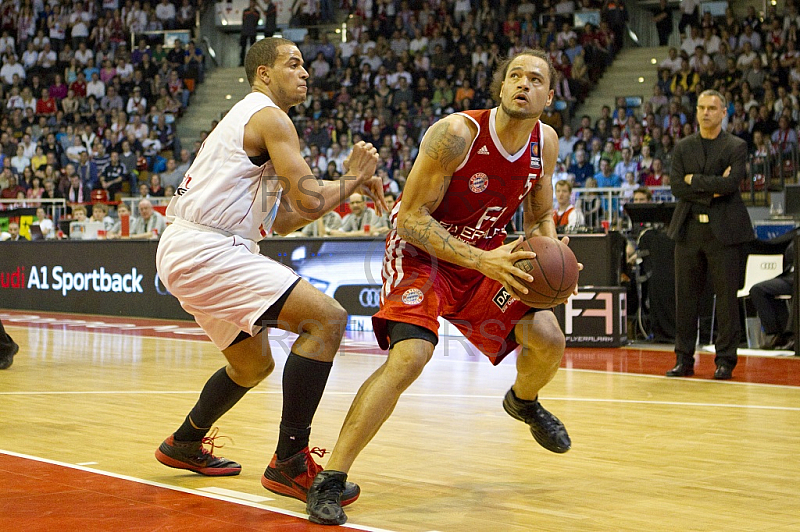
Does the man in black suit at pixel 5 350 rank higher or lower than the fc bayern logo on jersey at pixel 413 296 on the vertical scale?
lower

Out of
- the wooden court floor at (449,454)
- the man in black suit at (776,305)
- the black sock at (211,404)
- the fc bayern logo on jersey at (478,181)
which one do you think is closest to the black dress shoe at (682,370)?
the wooden court floor at (449,454)

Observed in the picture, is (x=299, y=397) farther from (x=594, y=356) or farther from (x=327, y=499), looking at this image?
(x=594, y=356)

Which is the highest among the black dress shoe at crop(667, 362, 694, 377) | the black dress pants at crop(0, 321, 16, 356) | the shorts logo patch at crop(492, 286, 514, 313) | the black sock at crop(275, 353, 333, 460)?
the shorts logo patch at crop(492, 286, 514, 313)

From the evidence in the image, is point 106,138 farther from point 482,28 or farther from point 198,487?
point 198,487

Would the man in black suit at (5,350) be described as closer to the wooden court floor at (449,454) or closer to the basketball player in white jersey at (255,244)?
the wooden court floor at (449,454)

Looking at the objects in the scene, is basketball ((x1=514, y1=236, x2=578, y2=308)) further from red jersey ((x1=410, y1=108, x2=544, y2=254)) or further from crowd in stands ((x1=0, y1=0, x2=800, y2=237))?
crowd in stands ((x1=0, y1=0, x2=800, y2=237))

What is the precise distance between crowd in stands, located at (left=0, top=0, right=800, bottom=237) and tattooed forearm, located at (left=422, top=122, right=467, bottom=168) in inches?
366

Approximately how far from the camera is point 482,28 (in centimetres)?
1983

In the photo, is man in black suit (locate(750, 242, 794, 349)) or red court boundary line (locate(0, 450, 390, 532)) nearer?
red court boundary line (locate(0, 450, 390, 532))

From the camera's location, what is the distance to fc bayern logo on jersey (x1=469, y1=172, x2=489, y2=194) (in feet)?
13.2

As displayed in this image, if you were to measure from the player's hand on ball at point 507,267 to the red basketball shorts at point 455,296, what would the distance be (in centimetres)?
30

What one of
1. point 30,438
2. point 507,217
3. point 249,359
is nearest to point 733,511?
point 507,217

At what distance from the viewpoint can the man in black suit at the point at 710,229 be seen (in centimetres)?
741

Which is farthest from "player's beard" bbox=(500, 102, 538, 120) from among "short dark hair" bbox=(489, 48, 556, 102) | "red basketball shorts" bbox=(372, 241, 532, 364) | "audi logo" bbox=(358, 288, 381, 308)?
"audi logo" bbox=(358, 288, 381, 308)
